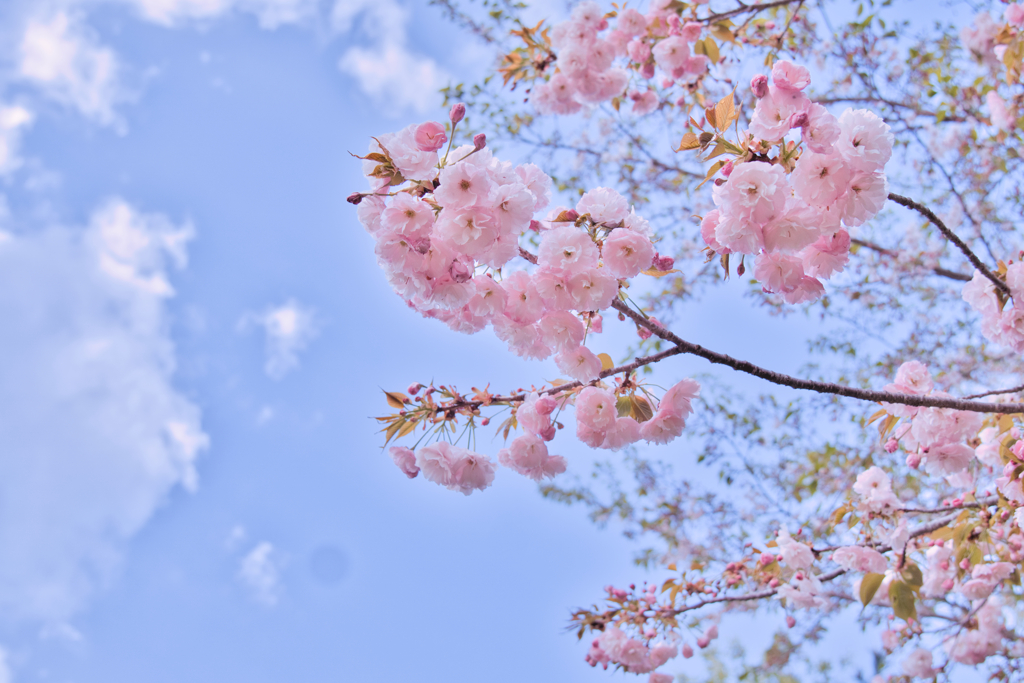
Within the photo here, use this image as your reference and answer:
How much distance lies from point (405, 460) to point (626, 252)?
726mm

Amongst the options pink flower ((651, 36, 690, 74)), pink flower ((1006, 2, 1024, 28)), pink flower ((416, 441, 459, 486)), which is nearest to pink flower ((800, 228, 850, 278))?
pink flower ((416, 441, 459, 486))

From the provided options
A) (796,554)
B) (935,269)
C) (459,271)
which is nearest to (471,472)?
(459,271)

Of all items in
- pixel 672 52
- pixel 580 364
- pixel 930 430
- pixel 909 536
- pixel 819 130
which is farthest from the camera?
pixel 672 52

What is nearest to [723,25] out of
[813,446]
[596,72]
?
[596,72]

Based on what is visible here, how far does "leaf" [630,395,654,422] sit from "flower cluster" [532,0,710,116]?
177cm

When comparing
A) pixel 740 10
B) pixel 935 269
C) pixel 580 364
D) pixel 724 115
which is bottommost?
pixel 580 364

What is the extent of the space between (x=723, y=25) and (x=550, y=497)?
3.69 m

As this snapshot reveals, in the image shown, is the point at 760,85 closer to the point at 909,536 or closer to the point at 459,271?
the point at 459,271

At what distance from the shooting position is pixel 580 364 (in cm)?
124

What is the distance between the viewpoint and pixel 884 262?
4.02m

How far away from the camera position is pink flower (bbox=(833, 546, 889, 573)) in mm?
1934

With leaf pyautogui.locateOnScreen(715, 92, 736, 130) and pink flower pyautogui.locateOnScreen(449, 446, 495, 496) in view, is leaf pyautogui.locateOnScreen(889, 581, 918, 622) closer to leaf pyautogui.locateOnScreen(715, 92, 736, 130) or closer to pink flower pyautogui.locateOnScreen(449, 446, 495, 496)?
pink flower pyautogui.locateOnScreen(449, 446, 495, 496)

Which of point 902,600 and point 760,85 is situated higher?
point 760,85

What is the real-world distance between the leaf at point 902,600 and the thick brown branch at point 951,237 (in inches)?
33.2
